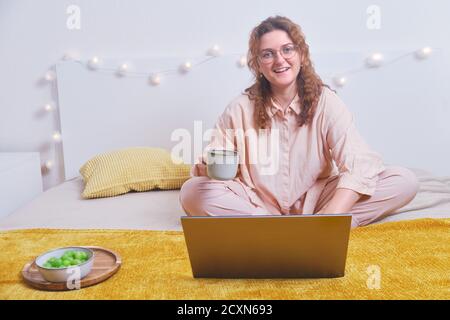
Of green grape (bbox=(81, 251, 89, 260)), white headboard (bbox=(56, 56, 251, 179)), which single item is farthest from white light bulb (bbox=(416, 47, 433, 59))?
green grape (bbox=(81, 251, 89, 260))

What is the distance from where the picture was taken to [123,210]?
68.5 inches

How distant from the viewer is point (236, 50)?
7.97 feet

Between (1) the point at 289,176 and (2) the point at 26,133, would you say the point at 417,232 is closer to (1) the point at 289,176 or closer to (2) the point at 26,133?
(1) the point at 289,176

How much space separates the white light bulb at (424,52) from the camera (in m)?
2.40

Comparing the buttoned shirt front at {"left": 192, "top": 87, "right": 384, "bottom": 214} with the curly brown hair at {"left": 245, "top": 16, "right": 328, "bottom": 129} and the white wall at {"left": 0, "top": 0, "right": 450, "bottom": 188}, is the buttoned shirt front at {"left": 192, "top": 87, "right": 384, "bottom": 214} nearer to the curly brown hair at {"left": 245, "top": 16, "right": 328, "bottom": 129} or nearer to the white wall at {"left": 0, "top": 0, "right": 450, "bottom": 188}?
the curly brown hair at {"left": 245, "top": 16, "right": 328, "bottom": 129}

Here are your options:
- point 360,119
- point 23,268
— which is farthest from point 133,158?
point 360,119

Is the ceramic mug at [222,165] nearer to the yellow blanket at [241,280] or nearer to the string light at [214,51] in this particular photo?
the yellow blanket at [241,280]

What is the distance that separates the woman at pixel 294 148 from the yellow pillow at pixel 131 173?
0.43 m

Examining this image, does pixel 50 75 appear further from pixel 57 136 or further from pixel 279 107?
pixel 279 107

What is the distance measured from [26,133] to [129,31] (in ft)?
2.42

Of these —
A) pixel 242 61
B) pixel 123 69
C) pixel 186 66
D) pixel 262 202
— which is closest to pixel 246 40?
pixel 242 61

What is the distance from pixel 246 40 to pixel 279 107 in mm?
906

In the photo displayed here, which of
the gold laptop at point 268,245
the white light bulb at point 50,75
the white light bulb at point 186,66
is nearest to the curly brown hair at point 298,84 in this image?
the gold laptop at point 268,245
